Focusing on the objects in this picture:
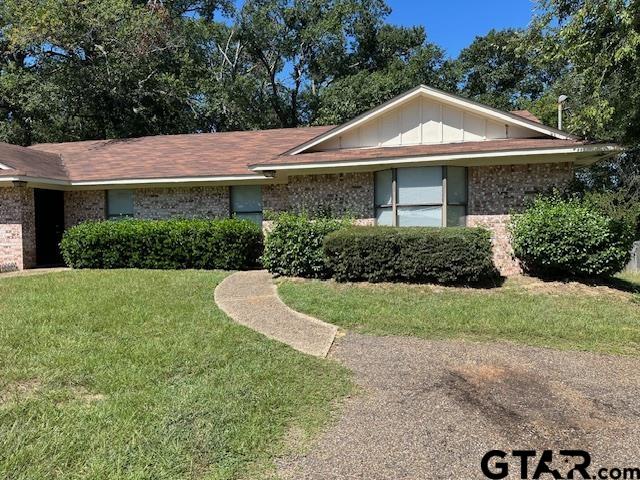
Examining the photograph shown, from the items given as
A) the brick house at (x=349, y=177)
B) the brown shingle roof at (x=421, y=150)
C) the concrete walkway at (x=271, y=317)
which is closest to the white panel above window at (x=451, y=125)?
the brick house at (x=349, y=177)

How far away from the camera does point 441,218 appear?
10672 mm

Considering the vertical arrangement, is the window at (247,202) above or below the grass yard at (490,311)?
above

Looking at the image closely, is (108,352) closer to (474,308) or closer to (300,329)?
(300,329)

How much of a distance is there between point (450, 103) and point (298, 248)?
205 inches

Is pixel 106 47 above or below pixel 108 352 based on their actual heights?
above

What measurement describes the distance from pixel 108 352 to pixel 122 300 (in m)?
2.85

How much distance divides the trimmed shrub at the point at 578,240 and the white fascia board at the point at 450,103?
195 centimetres

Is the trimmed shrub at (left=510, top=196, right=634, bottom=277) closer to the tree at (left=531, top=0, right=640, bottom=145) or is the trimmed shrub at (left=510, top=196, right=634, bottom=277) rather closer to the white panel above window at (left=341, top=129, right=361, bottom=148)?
the tree at (left=531, top=0, right=640, bottom=145)

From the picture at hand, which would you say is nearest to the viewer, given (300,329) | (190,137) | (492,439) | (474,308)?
(492,439)

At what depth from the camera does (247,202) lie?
13555 millimetres

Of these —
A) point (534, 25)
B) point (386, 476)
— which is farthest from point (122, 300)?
point (534, 25)

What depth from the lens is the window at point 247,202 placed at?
1349 cm

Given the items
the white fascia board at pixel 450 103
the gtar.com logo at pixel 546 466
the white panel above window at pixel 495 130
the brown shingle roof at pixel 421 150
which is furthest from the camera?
the white panel above window at pixel 495 130

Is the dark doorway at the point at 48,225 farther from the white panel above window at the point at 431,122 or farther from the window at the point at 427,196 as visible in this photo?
the white panel above window at the point at 431,122
